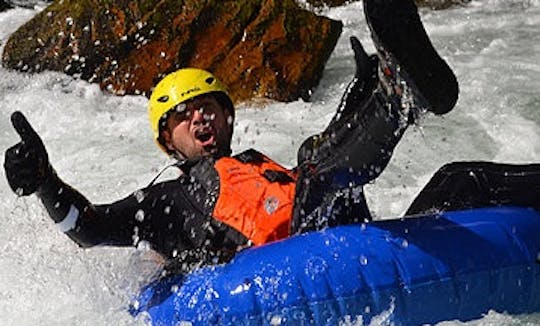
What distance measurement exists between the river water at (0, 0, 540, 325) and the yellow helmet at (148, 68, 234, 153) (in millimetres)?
540

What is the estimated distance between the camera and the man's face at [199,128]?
355cm

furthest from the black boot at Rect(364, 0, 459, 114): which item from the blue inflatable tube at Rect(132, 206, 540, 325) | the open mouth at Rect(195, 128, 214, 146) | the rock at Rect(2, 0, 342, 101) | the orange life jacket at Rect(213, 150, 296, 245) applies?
the rock at Rect(2, 0, 342, 101)

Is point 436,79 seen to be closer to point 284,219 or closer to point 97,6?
point 284,219

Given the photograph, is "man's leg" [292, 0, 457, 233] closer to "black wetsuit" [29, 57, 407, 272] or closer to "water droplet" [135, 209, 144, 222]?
"black wetsuit" [29, 57, 407, 272]

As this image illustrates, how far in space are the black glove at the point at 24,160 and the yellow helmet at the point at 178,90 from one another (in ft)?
2.42

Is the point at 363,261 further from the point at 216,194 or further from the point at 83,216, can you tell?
the point at 83,216

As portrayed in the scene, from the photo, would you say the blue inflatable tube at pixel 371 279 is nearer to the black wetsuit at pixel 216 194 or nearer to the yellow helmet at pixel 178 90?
the black wetsuit at pixel 216 194

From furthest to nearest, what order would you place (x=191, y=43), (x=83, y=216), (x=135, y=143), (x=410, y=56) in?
(x=191, y=43) → (x=135, y=143) → (x=83, y=216) → (x=410, y=56)

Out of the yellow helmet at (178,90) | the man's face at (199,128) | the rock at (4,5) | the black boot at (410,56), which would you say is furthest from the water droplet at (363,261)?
the rock at (4,5)

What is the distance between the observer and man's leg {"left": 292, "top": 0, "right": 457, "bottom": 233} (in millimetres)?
2635

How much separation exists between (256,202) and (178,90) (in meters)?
0.59

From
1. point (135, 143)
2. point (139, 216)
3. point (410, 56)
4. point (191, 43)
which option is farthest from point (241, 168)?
point (191, 43)

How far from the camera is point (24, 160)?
9.50 feet

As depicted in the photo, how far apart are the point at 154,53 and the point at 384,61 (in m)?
4.39
